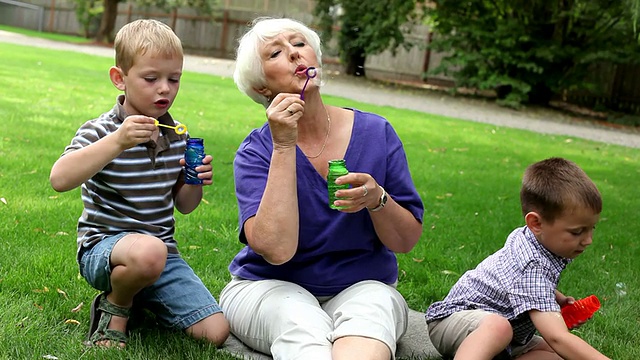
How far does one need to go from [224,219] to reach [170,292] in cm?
204

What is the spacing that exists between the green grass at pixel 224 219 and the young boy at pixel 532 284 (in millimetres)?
638

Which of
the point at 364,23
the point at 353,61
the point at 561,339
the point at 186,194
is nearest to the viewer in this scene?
the point at 561,339

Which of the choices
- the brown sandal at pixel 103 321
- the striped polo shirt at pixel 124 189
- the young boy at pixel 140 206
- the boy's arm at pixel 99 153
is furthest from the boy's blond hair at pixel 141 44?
the brown sandal at pixel 103 321

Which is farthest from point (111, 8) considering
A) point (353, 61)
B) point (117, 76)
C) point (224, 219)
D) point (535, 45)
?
point (117, 76)

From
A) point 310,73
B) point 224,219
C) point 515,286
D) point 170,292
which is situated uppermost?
point 310,73

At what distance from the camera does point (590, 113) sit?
18.7 meters

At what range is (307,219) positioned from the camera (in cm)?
287

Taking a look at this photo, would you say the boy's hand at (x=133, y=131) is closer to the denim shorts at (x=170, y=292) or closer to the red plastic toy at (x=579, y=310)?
the denim shorts at (x=170, y=292)

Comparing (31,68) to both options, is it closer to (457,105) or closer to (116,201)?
(457,105)

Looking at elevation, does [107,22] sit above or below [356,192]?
above

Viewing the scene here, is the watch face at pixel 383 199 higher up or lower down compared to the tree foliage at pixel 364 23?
lower down

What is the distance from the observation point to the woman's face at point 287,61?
2.80 metres

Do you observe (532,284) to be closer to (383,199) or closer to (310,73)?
(383,199)

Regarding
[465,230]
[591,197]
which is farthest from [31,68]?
[591,197]
